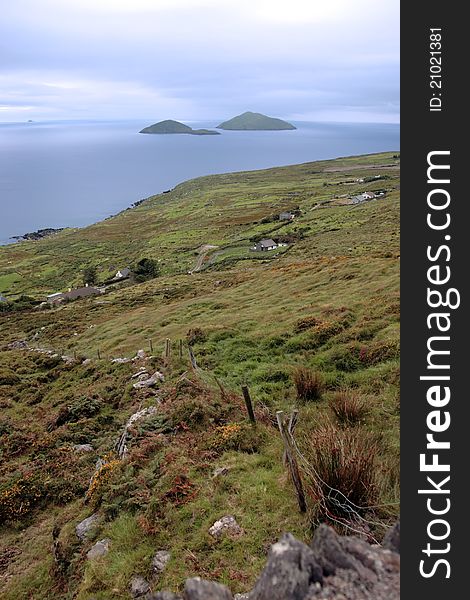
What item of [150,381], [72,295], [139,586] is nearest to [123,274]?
[72,295]

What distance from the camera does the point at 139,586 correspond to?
5.77 meters

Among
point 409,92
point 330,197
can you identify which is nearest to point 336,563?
point 409,92

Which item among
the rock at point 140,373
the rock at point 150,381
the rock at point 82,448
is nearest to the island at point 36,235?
the rock at point 140,373

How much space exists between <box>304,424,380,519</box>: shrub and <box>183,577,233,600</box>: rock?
2.55 meters

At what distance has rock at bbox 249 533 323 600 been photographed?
290 cm

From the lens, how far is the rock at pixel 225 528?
612cm

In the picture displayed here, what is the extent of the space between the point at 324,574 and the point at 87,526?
20.9 ft

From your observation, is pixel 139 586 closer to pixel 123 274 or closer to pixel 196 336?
pixel 196 336

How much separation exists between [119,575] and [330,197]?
114895mm

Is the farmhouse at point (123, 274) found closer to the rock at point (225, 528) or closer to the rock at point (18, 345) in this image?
the rock at point (18, 345)

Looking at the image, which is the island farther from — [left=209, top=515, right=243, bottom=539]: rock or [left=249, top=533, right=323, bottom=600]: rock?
[left=249, top=533, right=323, bottom=600]: rock

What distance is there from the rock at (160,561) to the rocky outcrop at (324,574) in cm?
330

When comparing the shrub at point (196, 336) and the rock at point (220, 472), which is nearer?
the rock at point (220, 472)

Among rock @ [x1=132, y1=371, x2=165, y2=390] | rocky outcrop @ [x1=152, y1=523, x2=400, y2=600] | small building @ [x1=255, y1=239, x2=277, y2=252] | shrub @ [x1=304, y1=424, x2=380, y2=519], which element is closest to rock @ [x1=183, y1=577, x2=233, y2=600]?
rocky outcrop @ [x1=152, y1=523, x2=400, y2=600]
